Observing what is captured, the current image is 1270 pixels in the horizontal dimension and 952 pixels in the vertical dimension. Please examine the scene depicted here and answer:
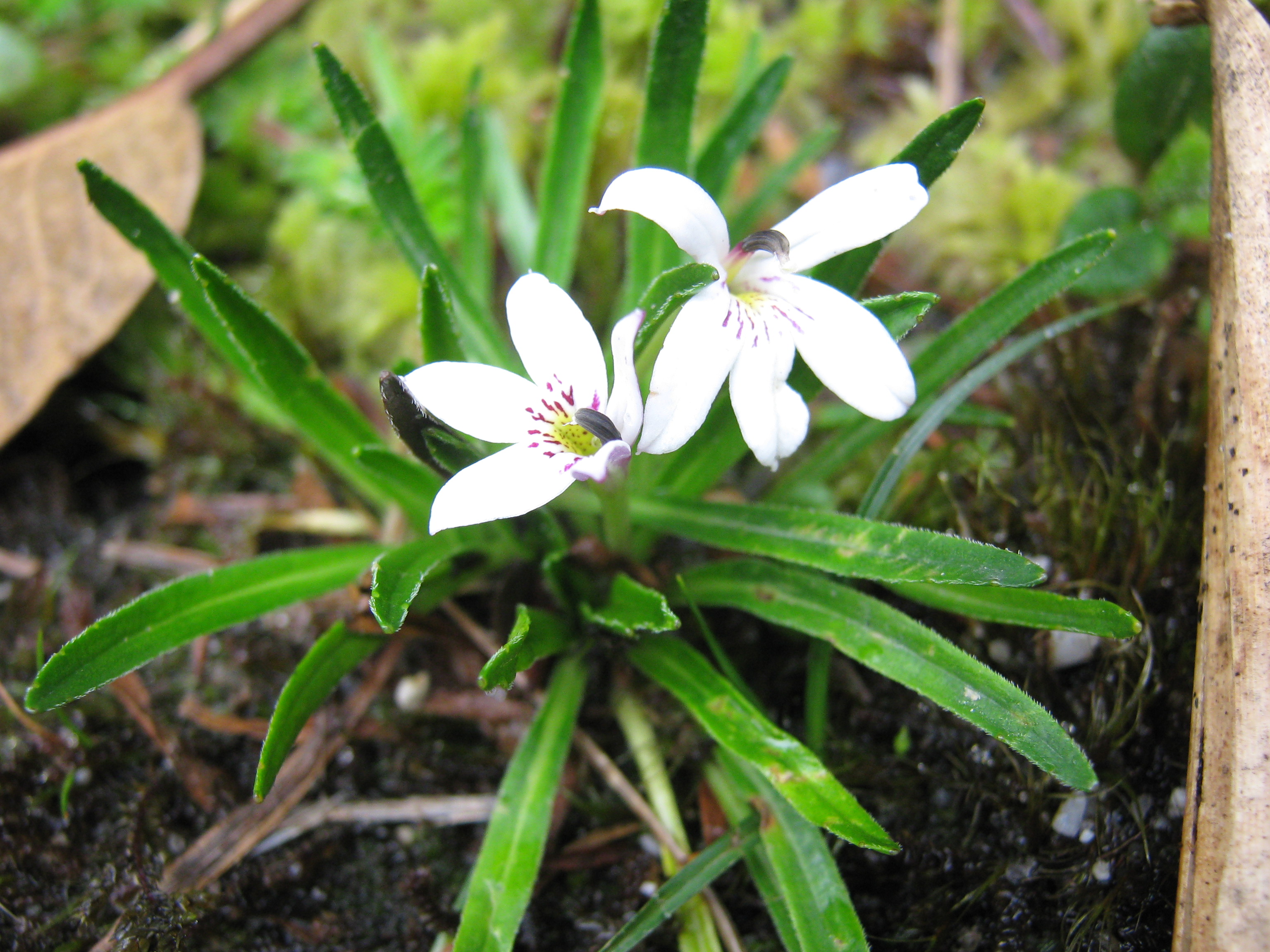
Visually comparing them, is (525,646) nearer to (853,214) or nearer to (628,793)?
(628,793)

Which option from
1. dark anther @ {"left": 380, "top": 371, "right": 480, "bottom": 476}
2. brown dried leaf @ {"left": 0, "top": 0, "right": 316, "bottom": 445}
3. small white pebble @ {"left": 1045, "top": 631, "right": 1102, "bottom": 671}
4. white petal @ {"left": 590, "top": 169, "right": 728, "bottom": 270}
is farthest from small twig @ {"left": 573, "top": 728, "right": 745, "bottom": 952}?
brown dried leaf @ {"left": 0, "top": 0, "right": 316, "bottom": 445}

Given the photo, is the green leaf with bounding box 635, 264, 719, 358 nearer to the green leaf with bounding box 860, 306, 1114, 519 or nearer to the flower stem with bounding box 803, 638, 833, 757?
the green leaf with bounding box 860, 306, 1114, 519

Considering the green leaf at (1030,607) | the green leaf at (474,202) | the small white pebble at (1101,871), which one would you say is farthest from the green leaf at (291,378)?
the small white pebble at (1101,871)

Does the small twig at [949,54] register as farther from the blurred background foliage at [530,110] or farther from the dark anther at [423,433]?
the dark anther at [423,433]

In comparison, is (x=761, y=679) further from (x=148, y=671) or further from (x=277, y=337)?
(x=148, y=671)

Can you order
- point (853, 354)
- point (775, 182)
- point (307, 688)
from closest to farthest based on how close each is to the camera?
point (853, 354) → point (307, 688) → point (775, 182)

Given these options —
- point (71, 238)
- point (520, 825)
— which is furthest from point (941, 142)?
point (71, 238)
